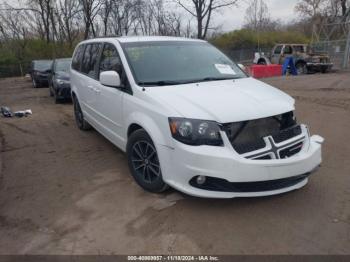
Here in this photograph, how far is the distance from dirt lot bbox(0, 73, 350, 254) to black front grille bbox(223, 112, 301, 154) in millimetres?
714

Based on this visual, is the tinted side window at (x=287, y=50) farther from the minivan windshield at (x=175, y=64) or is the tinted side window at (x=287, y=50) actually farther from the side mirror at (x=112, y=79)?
the side mirror at (x=112, y=79)

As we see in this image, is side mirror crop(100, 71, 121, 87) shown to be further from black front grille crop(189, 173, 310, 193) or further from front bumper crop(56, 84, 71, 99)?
front bumper crop(56, 84, 71, 99)

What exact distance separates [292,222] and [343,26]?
25.8 metres

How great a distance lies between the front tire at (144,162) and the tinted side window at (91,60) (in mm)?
1881

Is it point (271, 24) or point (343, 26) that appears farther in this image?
point (271, 24)

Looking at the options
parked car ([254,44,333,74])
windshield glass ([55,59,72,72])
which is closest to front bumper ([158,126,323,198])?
windshield glass ([55,59,72,72])

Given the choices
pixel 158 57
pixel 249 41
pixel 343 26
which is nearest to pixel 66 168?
pixel 158 57

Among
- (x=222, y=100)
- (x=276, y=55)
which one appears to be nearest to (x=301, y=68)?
(x=276, y=55)

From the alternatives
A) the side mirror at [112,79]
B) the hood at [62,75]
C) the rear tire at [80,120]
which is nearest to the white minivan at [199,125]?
the side mirror at [112,79]

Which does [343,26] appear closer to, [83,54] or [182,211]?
[83,54]

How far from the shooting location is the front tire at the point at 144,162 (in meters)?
4.02

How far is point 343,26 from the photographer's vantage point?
25.4 m

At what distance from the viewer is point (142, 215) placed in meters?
3.77

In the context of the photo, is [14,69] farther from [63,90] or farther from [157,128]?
[157,128]
